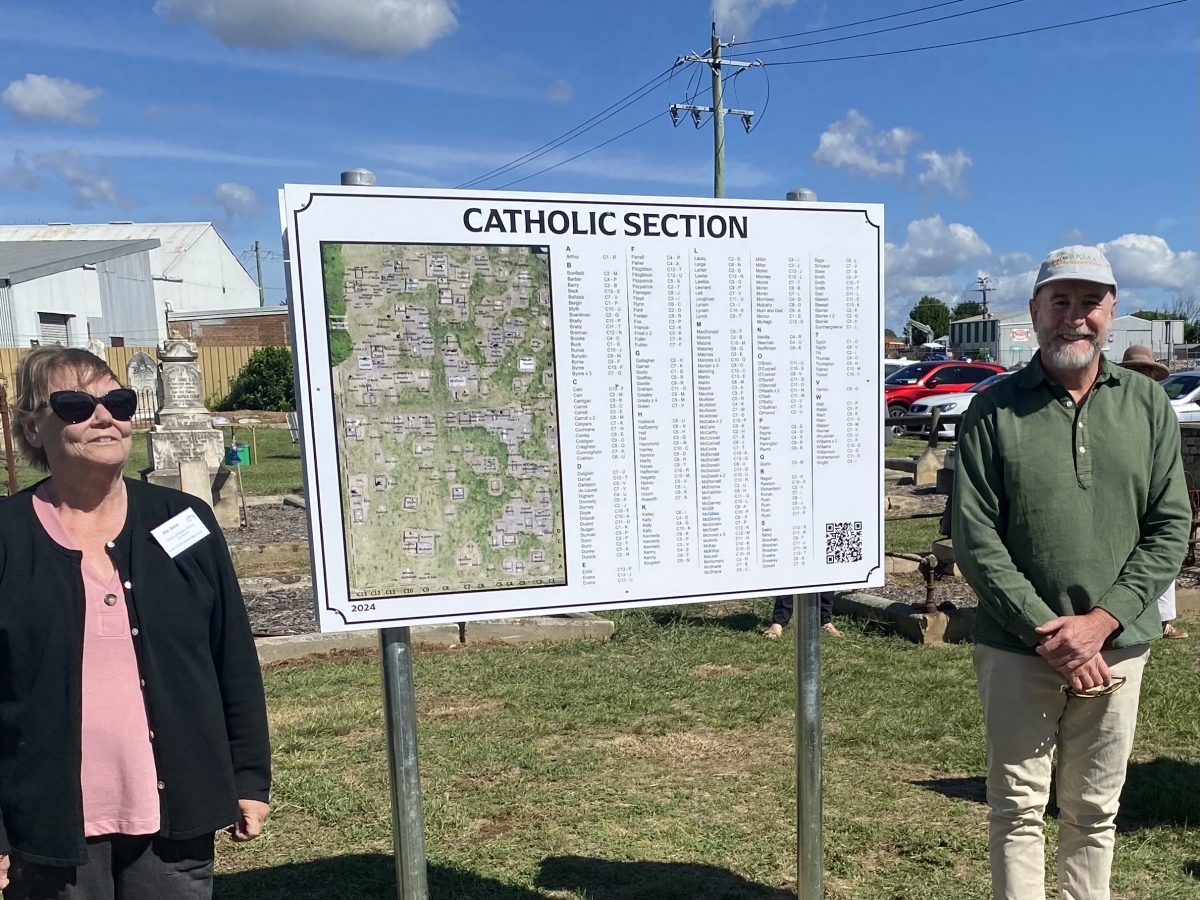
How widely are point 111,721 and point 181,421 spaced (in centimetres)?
1291

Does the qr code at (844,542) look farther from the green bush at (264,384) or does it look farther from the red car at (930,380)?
the green bush at (264,384)

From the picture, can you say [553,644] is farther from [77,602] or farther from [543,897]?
[77,602]

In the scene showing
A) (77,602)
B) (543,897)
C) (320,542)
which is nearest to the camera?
(77,602)

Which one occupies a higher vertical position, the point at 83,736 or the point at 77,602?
the point at 77,602

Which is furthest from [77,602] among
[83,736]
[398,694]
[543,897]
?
[543,897]

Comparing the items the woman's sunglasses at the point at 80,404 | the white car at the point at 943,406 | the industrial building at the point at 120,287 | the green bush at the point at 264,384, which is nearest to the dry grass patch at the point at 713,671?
the woman's sunglasses at the point at 80,404

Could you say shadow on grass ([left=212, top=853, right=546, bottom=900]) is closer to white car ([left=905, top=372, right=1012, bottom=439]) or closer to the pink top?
the pink top

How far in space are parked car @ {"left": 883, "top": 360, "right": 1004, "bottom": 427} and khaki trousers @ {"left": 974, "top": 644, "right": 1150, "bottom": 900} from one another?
22.6 m

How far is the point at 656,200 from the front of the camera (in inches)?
106

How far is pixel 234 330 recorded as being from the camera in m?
43.7

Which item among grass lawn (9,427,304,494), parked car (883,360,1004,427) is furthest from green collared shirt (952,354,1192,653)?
parked car (883,360,1004,427)

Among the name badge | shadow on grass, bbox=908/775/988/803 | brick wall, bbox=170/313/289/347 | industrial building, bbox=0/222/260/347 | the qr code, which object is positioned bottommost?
shadow on grass, bbox=908/775/988/803

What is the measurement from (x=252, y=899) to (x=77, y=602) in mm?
1846

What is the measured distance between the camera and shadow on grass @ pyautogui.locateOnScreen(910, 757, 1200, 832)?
389 cm
